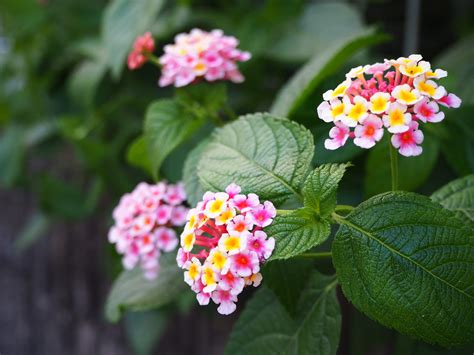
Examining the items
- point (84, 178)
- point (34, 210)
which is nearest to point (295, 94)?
point (84, 178)

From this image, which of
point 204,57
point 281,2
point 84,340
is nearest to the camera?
point 204,57

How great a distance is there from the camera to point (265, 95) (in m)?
1.40

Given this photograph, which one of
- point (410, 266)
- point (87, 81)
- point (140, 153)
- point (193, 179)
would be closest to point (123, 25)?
point (87, 81)

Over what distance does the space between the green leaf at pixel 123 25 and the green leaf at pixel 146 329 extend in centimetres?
59

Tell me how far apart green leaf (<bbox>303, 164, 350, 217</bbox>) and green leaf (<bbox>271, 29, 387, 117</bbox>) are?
0.26 m

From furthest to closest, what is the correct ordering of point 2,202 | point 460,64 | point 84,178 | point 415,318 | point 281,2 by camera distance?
point 2,202 < point 84,178 < point 281,2 < point 460,64 < point 415,318

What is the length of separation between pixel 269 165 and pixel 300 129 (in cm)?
5

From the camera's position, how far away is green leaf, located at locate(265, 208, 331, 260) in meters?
0.60

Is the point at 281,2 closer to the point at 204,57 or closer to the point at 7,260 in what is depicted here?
the point at 204,57

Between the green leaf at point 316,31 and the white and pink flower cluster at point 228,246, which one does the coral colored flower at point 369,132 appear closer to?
the white and pink flower cluster at point 228,246

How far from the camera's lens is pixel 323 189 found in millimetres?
629

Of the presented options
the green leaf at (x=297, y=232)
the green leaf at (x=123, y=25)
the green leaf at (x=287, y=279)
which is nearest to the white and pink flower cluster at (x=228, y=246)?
the green leaf at (x=297, y=232)

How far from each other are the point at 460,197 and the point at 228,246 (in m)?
0.30

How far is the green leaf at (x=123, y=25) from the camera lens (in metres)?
1.17
